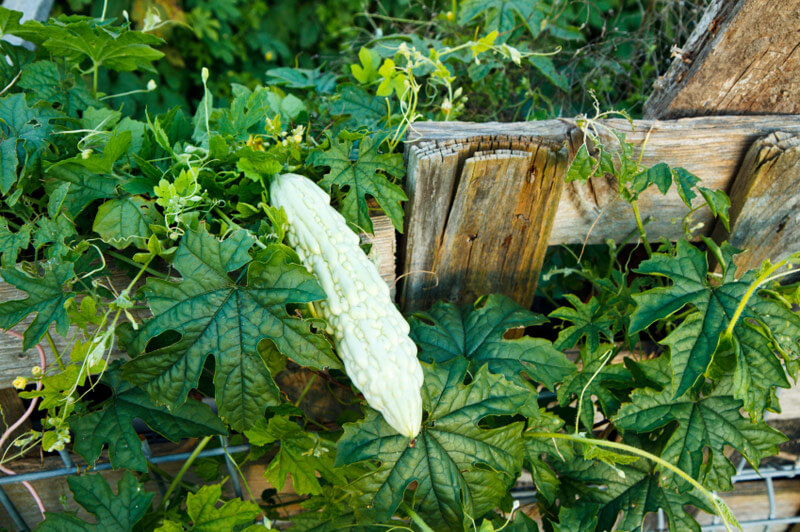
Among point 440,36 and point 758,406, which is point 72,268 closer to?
point 758,406

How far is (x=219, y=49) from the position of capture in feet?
10.9

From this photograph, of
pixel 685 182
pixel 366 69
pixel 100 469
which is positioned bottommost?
pixel 100 469

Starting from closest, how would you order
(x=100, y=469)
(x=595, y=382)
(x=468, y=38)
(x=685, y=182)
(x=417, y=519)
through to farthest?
(x=417, y=519)
(x=685, y=182)
(x=595, y=382)
(x=100, y=469)
(x=468, y=38)

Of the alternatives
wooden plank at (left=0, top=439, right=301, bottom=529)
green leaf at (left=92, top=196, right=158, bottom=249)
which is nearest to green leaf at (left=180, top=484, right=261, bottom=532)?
wooden plank at (left=0, top=439, right=301, bottom=529)

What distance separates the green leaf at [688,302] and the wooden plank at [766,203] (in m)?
0.23

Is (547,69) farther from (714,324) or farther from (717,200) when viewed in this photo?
(714,324)

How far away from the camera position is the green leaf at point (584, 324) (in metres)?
1.39

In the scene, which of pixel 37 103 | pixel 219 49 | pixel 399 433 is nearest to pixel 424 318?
pixel 399 433

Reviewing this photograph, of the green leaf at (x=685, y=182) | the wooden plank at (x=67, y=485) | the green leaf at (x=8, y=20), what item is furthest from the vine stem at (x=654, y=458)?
the green leaf at (x=8, y=20)

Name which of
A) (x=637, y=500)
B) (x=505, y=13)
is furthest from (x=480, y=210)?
(x=505, y=13)

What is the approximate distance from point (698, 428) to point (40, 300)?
1.40 m

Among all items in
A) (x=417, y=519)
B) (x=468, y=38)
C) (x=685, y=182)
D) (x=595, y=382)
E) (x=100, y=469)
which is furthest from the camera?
(x=468, y=38)

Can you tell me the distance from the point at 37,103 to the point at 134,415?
683 millimetres

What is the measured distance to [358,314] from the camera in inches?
42.0
